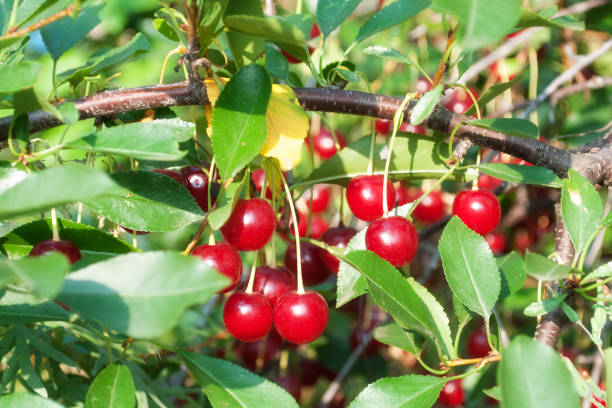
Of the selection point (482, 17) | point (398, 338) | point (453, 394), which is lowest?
point (453, 394)

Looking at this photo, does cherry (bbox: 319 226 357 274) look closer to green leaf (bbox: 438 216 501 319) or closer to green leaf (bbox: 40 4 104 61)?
green leaf (bbox: 438 216 501 319)

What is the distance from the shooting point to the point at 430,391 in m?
0.77

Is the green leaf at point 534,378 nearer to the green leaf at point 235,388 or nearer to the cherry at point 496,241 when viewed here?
the green leaf at point 235,388

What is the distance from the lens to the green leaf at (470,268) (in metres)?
0.80

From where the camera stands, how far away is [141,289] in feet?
1.83

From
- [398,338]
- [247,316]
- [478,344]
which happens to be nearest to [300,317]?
[247,316]

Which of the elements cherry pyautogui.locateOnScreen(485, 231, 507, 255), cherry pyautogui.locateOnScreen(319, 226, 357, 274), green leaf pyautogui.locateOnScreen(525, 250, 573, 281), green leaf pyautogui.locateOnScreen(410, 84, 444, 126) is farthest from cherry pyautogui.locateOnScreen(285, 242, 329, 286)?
cherry pyautogui.locateOnScreen(485, 231, 507, 255)

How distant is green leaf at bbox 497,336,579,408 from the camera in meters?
0.55

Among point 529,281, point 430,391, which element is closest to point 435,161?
point 430,391

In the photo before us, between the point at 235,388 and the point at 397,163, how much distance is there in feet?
1.47

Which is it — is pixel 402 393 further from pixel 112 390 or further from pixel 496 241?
pixel 496 241

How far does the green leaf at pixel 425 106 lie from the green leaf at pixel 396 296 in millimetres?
195

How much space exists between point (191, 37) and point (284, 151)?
0.69ft

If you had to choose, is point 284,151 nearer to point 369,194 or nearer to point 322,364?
point 369,194
